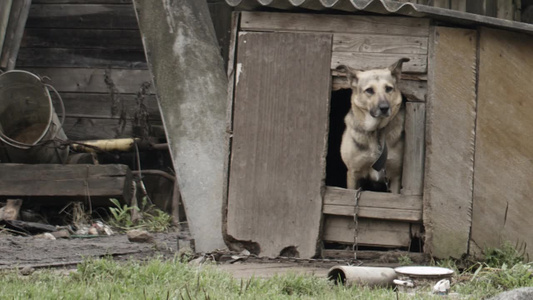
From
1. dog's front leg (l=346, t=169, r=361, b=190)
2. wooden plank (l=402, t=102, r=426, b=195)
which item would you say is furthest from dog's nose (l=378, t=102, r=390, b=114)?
dog's front leg (l=346, t=169, r=361, b=190)

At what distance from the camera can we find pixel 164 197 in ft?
34.7

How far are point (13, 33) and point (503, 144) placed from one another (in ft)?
19.0

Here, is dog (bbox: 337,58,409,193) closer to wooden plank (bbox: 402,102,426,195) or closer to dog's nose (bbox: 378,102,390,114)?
dog's nose (bbox: 378,102,390,114)

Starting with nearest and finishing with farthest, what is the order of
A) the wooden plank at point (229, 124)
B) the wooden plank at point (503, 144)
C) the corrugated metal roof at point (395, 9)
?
the corrugated metal roof at point (395, 9) < the wooden plank at point (503, 144) < the wooden plank at point (229, 124)

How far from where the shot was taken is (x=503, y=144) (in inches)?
279

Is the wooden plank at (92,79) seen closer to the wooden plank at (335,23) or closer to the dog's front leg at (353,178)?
the wooden plank at (335,23)

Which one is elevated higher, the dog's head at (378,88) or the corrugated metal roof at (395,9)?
the corrugated metal roof at (395,9)

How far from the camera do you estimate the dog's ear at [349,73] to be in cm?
726

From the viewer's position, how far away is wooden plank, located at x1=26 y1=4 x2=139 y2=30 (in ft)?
35.8

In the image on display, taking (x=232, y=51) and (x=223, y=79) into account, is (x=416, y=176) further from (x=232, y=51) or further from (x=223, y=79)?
(x=223, y=79)

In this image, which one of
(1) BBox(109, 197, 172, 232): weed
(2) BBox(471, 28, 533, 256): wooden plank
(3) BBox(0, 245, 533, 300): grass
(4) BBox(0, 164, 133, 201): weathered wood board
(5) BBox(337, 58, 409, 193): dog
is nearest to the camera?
(3) BBox(0, 245, 533, 300): grass

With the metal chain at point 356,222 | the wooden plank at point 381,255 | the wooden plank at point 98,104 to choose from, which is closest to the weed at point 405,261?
the wooden plank at point 381,255

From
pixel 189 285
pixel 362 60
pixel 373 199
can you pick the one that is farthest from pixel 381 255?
pixel 189 285

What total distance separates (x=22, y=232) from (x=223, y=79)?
2.43 metres
